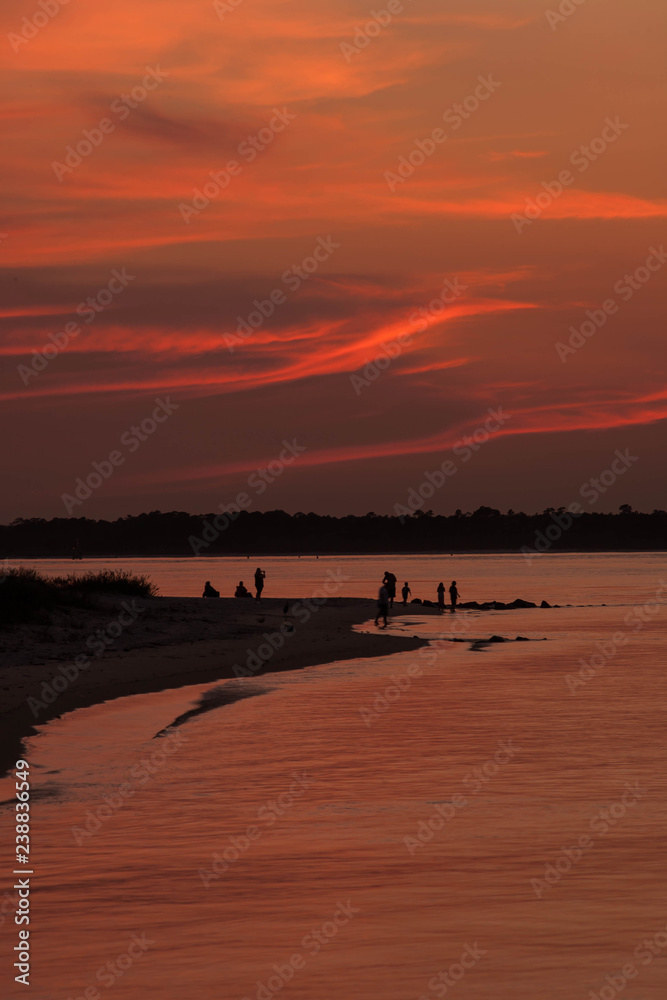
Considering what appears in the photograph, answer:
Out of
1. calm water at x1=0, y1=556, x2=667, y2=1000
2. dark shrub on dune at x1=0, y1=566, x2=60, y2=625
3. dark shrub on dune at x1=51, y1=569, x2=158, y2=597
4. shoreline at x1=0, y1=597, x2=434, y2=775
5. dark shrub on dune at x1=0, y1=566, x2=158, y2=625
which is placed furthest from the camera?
dark shrub on dune at x1=51, y1=569, x2=158, y2=597

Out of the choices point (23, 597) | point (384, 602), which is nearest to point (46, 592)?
point (23, 597)

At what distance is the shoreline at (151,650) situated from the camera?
28172mm

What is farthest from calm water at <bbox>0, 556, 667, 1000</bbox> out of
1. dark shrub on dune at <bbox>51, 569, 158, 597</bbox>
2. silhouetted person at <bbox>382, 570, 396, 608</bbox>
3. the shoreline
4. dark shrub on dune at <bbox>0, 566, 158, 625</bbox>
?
silhouetted person at <bbox>382, 570, 396, 608</bbox>

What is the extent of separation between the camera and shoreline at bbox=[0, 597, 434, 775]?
2817 cm

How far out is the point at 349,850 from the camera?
14.4 metres

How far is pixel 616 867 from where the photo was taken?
13.5 meters

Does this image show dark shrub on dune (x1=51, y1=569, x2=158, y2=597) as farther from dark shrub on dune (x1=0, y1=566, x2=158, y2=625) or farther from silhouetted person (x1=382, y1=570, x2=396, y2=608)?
silhouetted person (x1=382, y1=570, x2=396, y2=608)

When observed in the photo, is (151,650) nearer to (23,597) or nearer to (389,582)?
(23,597)

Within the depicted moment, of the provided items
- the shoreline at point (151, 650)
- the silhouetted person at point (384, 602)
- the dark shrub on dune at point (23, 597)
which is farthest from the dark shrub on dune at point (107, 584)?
the silhouetted person at point (384, 602)

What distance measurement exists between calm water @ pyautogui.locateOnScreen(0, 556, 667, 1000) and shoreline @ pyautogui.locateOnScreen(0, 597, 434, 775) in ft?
5.56

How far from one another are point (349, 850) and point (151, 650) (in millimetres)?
24990

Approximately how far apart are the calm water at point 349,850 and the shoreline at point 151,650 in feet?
5.56

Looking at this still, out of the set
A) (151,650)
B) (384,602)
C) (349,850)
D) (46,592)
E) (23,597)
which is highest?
(46,592)

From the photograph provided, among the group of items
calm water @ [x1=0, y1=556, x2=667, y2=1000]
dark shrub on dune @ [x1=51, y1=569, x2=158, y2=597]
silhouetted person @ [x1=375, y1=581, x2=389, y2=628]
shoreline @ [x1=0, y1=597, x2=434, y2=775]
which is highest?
dark shrub on dune @ [x1=51, y1=569, x2=158, y2=597]
